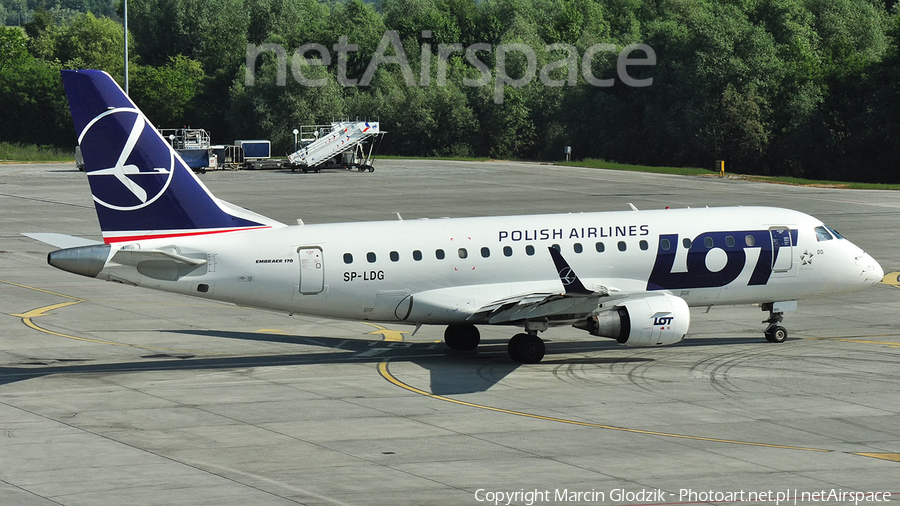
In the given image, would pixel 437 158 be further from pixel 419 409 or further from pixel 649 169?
pixel 419 409

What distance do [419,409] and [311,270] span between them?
265 inches

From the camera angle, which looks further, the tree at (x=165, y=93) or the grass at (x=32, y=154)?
the tree at (x=165, y=93)

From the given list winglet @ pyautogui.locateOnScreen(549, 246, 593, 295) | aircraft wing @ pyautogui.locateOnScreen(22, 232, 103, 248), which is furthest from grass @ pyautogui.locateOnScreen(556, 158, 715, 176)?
aircraft wing @ pyautogui.locateOnScreen(22, 232, 103, 248)

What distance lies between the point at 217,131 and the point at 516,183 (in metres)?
73.1

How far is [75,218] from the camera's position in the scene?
72750mm

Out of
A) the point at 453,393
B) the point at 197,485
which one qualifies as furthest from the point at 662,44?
the point at 197,485

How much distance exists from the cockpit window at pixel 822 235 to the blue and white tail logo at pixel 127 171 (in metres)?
20.2

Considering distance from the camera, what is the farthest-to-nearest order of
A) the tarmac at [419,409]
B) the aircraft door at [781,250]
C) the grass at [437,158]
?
the grass at [437,158], the aircraft door at [781,250], the tarmac at [419,409]

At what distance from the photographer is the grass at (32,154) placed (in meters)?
138

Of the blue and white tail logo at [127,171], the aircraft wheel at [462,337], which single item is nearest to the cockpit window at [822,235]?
the aircraft wheel at [462,337]

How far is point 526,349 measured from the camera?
32.5m

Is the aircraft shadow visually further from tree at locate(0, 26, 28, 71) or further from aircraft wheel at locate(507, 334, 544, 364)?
tree at locate(0, 26, 28, 71)

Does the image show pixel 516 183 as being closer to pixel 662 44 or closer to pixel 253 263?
pixel 662 44

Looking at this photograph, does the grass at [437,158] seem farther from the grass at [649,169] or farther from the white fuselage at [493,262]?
the white fuselage at [493,262]
